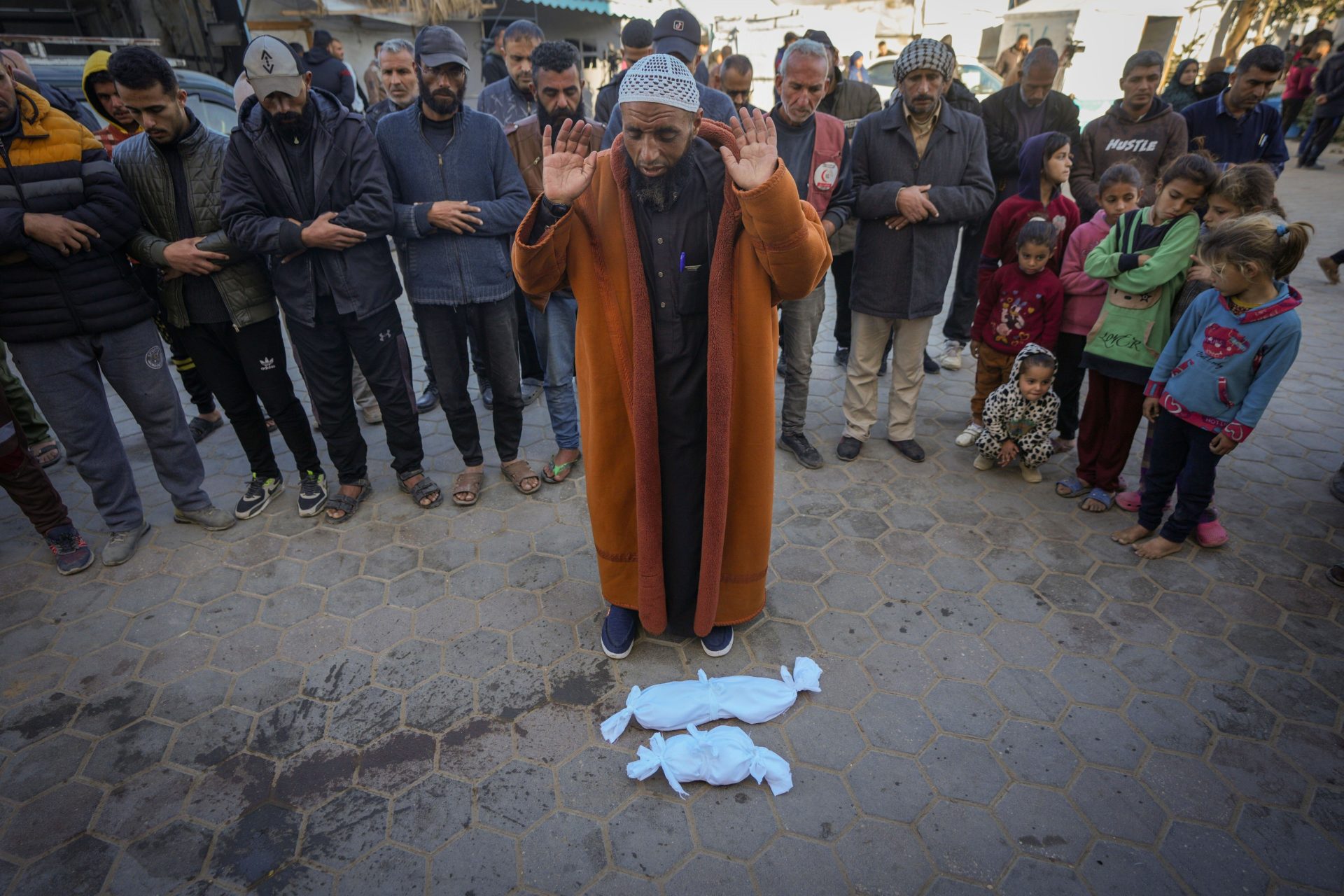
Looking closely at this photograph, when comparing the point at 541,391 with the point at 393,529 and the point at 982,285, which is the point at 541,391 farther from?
the point at 982,285

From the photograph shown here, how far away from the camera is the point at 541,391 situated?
5613mm

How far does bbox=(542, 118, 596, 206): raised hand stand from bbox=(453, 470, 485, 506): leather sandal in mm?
2363

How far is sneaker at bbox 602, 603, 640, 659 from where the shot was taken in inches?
120

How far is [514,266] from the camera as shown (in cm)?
233

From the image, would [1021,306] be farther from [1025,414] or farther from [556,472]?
[556,472]

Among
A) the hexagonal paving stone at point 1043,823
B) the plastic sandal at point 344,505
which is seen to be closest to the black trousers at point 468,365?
the plastic sandal at point 344,505

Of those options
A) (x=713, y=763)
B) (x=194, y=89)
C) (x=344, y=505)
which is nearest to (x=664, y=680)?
(x=713, y=763)

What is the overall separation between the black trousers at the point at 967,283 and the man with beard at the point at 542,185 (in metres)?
3.45

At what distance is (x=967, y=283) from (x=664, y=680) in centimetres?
467

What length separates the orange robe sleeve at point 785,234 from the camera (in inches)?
80.3

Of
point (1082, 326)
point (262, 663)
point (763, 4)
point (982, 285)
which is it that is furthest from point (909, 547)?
point (763, 4)

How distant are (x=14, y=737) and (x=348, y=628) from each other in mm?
1230

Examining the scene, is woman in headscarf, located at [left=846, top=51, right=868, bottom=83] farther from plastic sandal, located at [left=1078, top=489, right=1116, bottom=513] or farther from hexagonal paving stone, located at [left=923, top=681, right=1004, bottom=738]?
hexagonal paving stone, located at [left=923, top=681, right=1004, bottom=738]

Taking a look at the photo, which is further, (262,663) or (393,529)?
(393,529)
